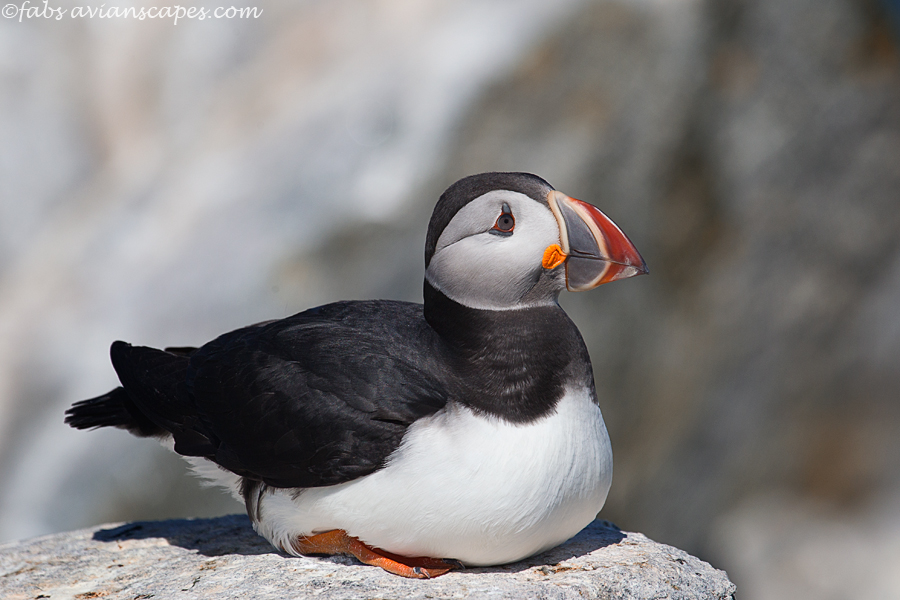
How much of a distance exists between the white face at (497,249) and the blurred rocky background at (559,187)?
12.7 feet

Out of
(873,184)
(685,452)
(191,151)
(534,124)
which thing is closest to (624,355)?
(685,452)

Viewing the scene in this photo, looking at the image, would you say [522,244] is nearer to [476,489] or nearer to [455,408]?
[455,408]

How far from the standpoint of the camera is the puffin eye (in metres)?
2.95

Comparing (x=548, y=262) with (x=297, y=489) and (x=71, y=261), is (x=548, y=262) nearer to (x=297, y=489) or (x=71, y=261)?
(x=297, y=489)

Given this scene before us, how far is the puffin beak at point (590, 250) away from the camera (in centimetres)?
291

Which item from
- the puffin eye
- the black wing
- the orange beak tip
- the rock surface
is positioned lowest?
the rock surface

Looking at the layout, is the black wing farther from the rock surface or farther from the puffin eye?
the puffin eye

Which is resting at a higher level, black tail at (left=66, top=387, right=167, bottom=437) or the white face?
the white face

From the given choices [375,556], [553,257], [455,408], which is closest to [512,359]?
[455,408]

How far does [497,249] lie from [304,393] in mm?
815

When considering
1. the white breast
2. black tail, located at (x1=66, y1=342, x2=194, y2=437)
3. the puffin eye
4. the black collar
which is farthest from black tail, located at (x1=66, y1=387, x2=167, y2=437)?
the puffin eye

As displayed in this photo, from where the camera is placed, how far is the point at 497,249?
2930 mm

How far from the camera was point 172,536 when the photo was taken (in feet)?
13.1

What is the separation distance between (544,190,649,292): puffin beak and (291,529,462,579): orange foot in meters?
1.05
